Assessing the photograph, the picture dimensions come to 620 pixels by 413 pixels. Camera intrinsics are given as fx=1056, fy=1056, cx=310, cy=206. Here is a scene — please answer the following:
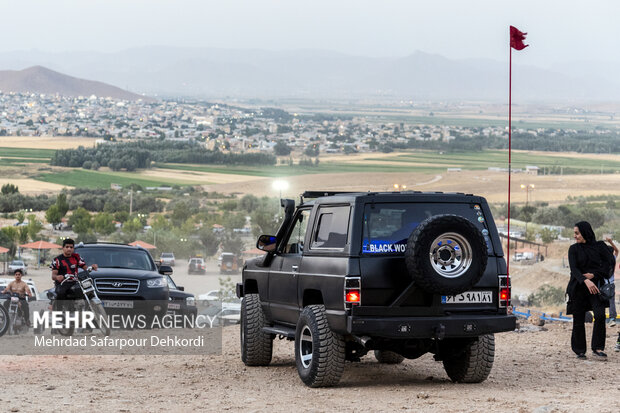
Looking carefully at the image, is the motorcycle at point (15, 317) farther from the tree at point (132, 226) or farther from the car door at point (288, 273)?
the tree at point (132, 226)

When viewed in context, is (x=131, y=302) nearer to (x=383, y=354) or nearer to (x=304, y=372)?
(x=383, y=354)

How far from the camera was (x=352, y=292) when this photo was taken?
10188mm

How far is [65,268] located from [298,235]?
15.4ft

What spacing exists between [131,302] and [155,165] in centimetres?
16326

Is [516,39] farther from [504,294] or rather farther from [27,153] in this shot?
[27,153]

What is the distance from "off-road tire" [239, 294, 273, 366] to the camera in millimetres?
12933

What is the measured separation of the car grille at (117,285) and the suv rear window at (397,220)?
8.45m

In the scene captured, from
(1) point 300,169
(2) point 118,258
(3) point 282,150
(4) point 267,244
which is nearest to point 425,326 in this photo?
(4) point 267,244

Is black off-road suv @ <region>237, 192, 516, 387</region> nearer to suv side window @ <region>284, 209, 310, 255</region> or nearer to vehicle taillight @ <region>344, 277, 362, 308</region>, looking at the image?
vehicle taillight @ <region>344, 277, 362, 308</region>

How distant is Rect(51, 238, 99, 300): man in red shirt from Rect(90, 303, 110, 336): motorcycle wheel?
0.39 metres

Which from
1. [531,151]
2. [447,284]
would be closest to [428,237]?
[447,284]

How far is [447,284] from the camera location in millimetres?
10055

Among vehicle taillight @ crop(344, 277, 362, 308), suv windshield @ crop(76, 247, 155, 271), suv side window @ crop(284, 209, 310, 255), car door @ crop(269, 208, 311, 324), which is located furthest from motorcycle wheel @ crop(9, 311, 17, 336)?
vehicle taillight @ crop(344, 277, 362, 308)

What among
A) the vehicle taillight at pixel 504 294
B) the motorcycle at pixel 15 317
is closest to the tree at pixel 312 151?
the motorcycle at pixel 15 317
